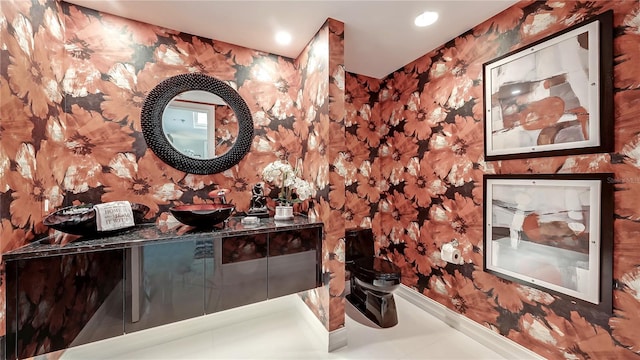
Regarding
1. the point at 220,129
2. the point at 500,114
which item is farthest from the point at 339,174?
the point at 500,114

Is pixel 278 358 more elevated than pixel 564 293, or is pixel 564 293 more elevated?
→ pixel 564 293

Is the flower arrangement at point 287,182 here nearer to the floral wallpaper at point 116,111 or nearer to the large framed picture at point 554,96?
the floral wallpaper at point 116,111

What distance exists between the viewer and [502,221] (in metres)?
1.75

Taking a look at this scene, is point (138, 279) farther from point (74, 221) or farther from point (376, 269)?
point (376, 269)

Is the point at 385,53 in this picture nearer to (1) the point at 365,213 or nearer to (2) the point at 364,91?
(2) the point at 364,91

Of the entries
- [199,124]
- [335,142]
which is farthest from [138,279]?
[335,142]

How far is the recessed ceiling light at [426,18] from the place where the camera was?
70.2 inches

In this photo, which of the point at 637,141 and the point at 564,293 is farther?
the point at 564,293

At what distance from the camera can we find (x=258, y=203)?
220 cm

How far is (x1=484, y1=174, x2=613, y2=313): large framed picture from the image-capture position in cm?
130

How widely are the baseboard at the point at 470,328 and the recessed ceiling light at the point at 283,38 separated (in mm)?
2830

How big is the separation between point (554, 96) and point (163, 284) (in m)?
2.76

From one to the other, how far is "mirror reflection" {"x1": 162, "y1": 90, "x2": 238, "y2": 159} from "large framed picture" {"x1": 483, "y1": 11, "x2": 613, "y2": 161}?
7.28 feet

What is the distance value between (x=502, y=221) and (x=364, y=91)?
6.57 feet
